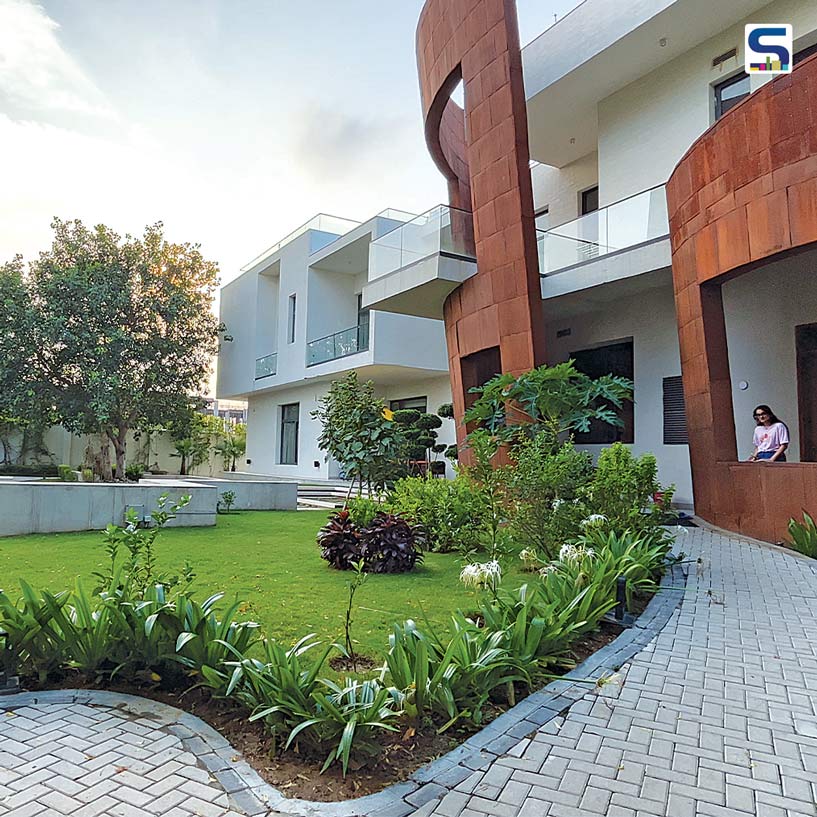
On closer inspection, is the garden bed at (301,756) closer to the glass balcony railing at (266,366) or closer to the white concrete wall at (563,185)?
the white concrete wall at (563,185)

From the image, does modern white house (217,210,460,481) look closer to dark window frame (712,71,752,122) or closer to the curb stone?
dark window frame (712,71,752,122)

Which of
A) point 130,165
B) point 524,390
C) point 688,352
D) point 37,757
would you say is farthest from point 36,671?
point 130,165

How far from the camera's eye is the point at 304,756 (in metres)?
2.75

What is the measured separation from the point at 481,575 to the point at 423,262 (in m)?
8.63

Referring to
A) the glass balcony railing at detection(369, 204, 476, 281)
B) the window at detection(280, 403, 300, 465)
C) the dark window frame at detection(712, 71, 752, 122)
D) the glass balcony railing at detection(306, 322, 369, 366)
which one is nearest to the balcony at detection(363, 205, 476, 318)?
the glass balcony railing at detection(369, 204, 476, 281)

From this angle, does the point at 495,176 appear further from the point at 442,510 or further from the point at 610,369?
the point at 442,510

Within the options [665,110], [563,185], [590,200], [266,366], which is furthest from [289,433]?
[665,110]

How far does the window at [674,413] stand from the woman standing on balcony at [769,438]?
3.28 m

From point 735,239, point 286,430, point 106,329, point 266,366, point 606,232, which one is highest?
point 106,329

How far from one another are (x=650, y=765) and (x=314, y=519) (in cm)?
968

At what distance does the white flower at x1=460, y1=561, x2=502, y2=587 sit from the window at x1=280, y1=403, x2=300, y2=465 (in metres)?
20.7

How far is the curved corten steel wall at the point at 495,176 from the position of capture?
11102 mm

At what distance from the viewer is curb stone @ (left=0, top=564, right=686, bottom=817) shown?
238cm

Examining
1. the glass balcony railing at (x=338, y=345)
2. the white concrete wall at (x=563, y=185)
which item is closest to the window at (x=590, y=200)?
the white concrete wall at (x=563, y=185)
